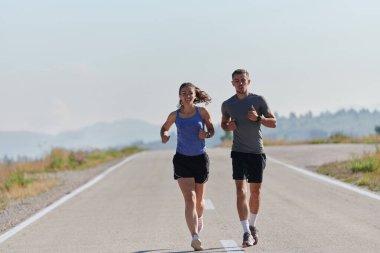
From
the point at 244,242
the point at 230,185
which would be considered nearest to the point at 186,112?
the point at 244,242

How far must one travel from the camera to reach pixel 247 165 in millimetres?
9969

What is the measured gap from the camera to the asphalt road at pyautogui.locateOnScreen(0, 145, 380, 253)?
388 inches

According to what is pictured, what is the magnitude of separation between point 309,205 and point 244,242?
15.2 feet

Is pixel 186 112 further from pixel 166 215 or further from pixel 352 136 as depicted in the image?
pixel 352 136

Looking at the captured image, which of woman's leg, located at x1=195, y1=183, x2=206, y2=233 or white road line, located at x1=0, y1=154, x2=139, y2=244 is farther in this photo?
white road line, located at x1=0, y1=154, x2=139, y2=244

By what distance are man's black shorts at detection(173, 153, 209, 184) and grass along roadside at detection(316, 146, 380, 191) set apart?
7663mm

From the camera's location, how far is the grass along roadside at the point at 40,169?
19358mm

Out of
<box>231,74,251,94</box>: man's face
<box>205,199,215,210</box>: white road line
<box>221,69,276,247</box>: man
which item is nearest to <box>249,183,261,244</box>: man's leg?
<box>221,69,276,247</box>: man

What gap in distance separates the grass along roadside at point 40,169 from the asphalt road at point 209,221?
1.62 metres

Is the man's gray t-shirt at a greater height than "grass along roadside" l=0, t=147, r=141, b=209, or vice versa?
the man's gray t-shirt

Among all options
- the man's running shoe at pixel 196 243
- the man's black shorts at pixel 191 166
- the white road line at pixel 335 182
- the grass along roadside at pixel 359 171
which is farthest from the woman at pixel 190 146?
the grass along roadside at pixel 359 171

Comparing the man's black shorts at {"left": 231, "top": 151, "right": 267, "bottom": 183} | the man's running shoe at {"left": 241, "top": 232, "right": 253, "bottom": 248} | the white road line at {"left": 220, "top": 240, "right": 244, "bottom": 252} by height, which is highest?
the man's black shorts at {"left": 231, "top": 151, "right": 267, "bottom": 183}

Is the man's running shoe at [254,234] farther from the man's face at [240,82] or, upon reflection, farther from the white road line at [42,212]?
the white road line at [42,212]

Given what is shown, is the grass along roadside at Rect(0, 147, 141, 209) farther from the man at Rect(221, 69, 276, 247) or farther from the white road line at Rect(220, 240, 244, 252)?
the man at Rect(221, 69, 276, 247)
